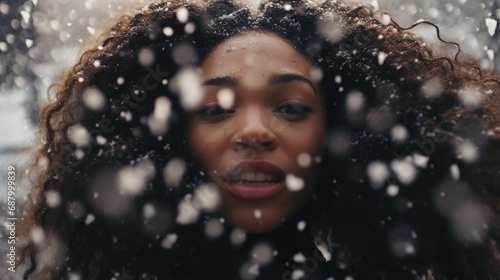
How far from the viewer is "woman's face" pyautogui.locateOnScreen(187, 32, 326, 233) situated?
1.62 m

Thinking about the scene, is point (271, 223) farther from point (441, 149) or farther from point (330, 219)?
point (441, 149)

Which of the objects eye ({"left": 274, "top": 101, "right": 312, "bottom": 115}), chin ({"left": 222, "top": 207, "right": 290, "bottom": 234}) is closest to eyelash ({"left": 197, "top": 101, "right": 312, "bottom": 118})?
eye ({"left": 274, "top": 101, "right": 312, "bottom": 115})

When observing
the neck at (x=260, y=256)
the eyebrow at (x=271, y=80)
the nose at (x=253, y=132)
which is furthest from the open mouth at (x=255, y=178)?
the eyebrow at (x=271, y=80)

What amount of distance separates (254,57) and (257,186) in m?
0.59

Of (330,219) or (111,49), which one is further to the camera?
(111,49)

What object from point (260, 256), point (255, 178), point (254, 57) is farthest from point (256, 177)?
point (254, 57)

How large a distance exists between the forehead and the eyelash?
15 centimetres

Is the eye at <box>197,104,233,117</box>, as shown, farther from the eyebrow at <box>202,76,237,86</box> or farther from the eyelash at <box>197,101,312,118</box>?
the eyebrow at <box>202,76,237,86</box>

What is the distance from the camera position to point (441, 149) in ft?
5.79

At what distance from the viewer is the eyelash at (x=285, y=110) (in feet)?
5.69

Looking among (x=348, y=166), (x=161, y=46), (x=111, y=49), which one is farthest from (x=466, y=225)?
(x=111, y=49)

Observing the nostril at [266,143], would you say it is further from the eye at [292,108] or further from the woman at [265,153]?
the eye at [292,108]

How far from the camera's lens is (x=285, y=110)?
1741 mm

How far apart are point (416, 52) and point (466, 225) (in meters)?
0.91
